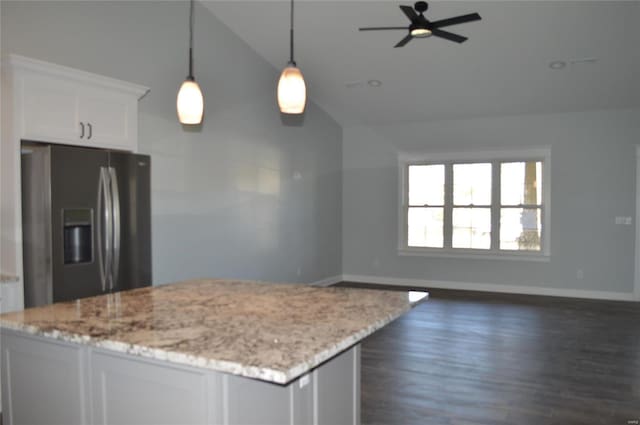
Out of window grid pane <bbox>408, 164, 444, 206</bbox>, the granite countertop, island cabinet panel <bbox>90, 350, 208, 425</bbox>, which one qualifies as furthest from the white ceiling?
island cabinet panel <bbox>90, 350, 208, 425</bbox>

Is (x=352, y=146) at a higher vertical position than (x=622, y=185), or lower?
higher

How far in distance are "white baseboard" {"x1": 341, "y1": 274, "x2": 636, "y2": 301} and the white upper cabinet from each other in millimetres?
5146

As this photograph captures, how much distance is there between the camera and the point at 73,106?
3.45 m

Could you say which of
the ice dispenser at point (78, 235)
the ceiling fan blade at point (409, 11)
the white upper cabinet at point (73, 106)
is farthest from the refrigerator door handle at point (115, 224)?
the ceiling fan blade at point (409, 11)

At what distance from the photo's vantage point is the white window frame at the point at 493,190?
7.09 m

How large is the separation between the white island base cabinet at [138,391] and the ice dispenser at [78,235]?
4.79 ft

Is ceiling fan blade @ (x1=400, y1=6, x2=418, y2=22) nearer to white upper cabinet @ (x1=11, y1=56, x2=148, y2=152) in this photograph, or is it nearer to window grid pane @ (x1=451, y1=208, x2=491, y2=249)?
white upper cabinet @ (x1=11, y1=56, x2=148, y2=152)

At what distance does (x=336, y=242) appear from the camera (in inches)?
322

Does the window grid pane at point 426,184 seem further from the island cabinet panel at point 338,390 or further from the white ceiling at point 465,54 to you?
the island cabinet panel at point 338,390

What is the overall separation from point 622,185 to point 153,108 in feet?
20.0

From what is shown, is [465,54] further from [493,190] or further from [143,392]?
[143,392]

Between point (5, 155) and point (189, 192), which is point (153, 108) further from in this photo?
point (5, 155)

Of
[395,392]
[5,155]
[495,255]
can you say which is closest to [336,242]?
[495,255]

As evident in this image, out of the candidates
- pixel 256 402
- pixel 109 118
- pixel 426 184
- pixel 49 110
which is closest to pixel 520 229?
pixel 426 184
